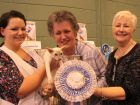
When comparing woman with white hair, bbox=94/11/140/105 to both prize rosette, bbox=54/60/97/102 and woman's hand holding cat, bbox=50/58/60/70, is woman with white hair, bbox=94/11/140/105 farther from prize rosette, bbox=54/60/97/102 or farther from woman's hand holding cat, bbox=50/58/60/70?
woman's hand holding cat, bbox=50/58/60/70

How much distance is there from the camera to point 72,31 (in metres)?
1.53

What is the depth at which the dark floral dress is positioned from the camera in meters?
1.41

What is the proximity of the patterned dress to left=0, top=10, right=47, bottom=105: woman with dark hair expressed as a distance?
39 centimetres

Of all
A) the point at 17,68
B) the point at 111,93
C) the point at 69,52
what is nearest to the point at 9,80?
the point at 17,68

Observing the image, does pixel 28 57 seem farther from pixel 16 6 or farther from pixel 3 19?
pixel 16 6

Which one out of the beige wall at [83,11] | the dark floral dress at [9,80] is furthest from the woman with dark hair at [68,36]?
the beige wall at [83,11]

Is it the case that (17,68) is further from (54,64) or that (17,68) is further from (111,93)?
(111,93)

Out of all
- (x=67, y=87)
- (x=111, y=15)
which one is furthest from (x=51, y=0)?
(x=67, y=87)

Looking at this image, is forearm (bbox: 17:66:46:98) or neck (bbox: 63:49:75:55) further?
neck (bbox: 63:49:75:55)

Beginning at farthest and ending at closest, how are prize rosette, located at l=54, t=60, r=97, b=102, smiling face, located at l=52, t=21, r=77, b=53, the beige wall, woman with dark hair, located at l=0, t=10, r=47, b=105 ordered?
the beige wall
smiling face, located at l=52, t=21, r=77, b=53
woman with dark hair, located at l=0, t=10, r=47, b=105
prize rosette, located at l=54, t=60, r=97, b=102

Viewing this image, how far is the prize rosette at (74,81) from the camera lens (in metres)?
1.29

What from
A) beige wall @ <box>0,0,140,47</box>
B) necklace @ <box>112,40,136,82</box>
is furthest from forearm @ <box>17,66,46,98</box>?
beige wall @ <box>0,0,140,47</box>

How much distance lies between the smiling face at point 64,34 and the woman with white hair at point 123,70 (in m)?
0.27

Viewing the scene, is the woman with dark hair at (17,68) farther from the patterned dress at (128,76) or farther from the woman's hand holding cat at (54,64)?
the patterned dress at (128,76)
